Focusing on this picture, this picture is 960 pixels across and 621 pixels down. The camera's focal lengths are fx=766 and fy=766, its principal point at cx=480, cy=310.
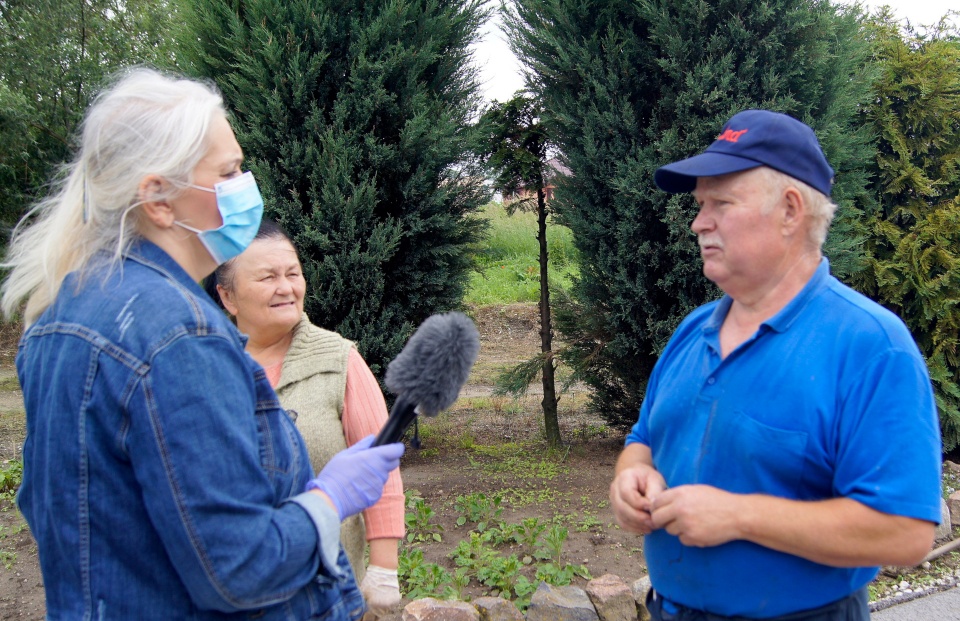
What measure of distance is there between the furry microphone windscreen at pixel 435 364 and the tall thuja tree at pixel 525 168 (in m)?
4.03

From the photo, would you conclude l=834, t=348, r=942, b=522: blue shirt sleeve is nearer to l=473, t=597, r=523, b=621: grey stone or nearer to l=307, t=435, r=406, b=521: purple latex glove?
l=307, t=435, r=406, b=521: purple latex glove

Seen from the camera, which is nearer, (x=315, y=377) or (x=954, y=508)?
(x=315, y=377)

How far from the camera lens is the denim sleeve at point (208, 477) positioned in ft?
4.79

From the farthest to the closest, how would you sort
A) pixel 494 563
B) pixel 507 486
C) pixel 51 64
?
pixel 51 64
pixel 507 486
pixel 494 563

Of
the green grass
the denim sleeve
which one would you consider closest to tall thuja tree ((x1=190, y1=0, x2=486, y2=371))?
the denim sleeve

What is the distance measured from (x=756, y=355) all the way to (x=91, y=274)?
164cm

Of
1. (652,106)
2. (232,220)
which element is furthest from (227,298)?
(652,106)

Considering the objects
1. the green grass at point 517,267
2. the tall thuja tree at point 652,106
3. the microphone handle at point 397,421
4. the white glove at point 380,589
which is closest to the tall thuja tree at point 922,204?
the tall thuja tree at point 652,106

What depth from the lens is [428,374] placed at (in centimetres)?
197

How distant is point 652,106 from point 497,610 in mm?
3578

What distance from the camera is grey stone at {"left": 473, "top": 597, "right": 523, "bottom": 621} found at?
12.0ft

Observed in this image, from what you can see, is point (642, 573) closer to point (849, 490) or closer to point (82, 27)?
point (849, 490)

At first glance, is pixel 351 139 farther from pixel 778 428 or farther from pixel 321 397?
pixel 778 428

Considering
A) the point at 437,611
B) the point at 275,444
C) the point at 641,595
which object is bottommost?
the point at 641,595
